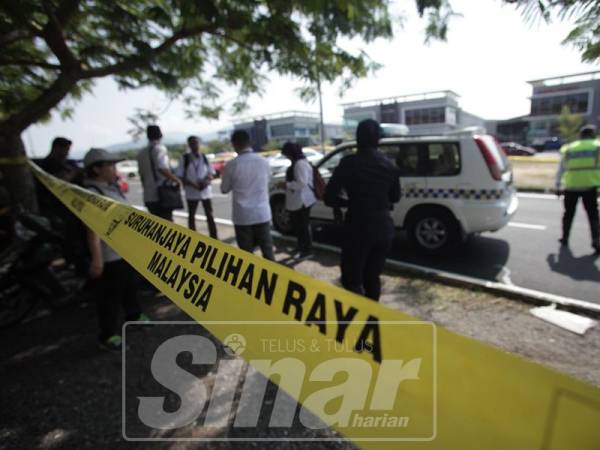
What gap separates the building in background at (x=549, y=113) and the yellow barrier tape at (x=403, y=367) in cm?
4396

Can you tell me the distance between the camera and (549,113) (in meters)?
42.6

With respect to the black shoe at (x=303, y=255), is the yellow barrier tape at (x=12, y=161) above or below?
above

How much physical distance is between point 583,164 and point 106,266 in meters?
5.99

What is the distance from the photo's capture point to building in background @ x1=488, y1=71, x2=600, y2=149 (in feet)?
124

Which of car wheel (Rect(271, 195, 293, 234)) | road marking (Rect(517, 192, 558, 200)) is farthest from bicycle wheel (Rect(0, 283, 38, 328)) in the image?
road marking (Rect(517, 192, 558, 200))

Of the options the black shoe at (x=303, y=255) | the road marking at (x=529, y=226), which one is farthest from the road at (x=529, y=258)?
the black shoe at (x=303, y=255)

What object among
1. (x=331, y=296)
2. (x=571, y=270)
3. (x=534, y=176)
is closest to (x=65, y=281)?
(x=331, y=296)

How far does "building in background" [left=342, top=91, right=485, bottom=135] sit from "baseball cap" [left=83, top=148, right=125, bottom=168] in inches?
1790

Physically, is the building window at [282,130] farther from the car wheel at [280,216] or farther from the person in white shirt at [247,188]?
the person in white shirt at [247,188]

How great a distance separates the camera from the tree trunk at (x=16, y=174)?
394cm

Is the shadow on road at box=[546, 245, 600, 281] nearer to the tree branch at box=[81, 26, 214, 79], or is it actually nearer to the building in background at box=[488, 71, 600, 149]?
the tree branch at box=[81, 26, 214, 79]

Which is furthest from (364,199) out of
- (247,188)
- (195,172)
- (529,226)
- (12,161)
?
(529,226)

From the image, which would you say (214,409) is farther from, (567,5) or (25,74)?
(25,74)

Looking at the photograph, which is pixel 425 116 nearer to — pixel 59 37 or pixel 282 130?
pixel 282 130
